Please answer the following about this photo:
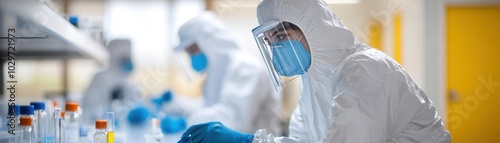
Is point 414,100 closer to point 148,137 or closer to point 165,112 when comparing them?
point 148,137

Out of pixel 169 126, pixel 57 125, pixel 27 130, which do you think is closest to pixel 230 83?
pixel 169 126

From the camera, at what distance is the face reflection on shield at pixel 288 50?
167cm

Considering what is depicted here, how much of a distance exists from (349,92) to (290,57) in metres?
0.35

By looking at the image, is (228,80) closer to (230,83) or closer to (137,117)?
(230,83)

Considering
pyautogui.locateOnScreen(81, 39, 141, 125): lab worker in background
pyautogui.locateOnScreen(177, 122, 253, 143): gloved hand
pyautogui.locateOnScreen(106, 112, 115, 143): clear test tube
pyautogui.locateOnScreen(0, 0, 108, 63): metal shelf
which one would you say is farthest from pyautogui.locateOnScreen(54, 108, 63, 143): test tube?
pyautogui.locateOnScreen(81, 39, 141, 125): lab worker in background

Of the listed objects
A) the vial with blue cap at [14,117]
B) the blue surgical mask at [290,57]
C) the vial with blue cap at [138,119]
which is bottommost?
the vial with blue cap at [138,119]

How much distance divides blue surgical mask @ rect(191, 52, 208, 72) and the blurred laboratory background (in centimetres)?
52

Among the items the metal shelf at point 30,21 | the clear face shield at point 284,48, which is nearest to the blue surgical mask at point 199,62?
the metal shelf at point 30,21

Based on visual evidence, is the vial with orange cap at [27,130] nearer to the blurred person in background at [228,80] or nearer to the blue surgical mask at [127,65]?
the blurred person in background at [228,80]

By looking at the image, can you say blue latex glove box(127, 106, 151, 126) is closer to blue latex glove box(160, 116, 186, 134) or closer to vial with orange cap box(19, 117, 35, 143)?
blue latex glove box(160, 116, 186, 134)

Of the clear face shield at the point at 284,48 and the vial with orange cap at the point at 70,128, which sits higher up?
the clear face shield at the point at 284,48

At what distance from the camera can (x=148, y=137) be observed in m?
2.07

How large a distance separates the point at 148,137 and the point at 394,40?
10.6ft

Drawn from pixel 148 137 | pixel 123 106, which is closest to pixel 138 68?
pixel 123 106
